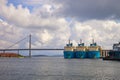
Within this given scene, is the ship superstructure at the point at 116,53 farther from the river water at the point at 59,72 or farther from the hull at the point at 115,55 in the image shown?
the river water at the point at 59,72

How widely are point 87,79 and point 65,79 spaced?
3977 mm

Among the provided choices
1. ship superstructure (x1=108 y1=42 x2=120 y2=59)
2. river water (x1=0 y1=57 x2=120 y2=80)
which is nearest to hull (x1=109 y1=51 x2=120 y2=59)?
ship superstructure (x1=108 y1=42 x2=120 y2=59)

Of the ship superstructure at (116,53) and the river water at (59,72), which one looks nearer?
the river water at (59,72)

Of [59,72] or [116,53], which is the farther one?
[116,53]

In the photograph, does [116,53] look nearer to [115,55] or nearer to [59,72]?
[115,55]

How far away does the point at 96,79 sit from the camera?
56125 mm

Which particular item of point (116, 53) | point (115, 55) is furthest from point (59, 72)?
point (115, 55)

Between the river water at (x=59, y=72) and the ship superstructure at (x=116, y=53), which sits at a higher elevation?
the ship superstructure at (x=116, y=53)

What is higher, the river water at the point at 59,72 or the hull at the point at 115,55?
the hull at the point at 115,55

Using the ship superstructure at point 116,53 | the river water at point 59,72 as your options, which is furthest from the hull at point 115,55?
the river water at point 59,72

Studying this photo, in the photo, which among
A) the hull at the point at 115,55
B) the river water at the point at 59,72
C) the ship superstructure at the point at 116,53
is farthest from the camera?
the ship superstructure at the point at 116,53

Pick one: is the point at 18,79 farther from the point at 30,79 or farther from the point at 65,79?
the point at 65,79

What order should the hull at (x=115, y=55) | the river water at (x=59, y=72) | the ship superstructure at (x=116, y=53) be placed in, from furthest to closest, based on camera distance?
the ship superstructure at (x=116, y=53) → the hull at (x=115, y=55) → the river water at (x=59, y=72)

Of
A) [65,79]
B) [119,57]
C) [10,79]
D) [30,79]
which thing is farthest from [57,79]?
[119,57]
